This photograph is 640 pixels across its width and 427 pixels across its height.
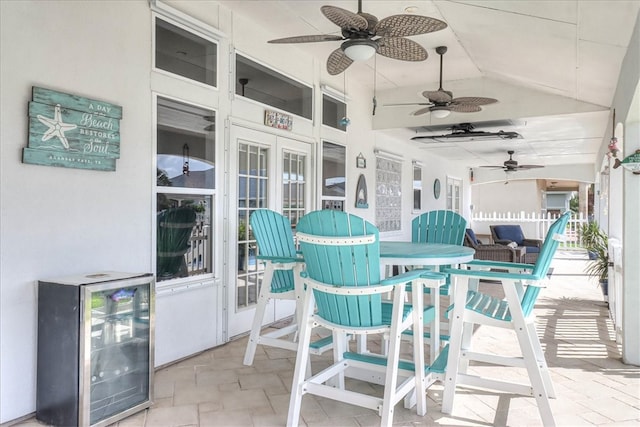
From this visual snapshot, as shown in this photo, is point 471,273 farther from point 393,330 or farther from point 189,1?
point 189,1

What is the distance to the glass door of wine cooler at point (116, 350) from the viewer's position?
7.43ft

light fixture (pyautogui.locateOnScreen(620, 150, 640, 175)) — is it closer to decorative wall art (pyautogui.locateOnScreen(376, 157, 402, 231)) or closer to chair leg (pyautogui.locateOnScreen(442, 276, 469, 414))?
chair leg (pyautogui.locateOnScreen(442, 276, 469, 414))

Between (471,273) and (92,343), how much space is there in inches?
81.6

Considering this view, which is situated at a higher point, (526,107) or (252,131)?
(526,107)

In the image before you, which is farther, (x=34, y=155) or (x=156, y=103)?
(x=156, y=103)

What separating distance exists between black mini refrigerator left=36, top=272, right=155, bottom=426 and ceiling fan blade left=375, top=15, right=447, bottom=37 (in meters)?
2.11

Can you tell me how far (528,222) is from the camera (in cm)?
1348

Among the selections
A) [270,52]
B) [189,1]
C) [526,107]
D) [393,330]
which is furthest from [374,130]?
[393,330]

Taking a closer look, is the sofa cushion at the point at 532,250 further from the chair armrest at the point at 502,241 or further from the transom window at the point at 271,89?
the transom window at the point at 271,89

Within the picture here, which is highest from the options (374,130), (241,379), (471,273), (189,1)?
(189,1)

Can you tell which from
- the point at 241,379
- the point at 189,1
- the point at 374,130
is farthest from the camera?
the point at 374,130

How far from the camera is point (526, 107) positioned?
5520 millimetres

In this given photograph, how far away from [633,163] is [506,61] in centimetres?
201

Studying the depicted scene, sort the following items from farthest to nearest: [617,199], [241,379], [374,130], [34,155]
Answer: [374,130]
[617,199]
[241,379]
[34,155]
